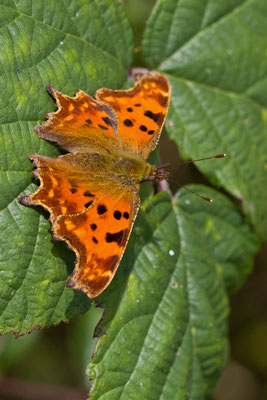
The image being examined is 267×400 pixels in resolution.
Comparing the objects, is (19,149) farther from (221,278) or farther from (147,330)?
(221,278)

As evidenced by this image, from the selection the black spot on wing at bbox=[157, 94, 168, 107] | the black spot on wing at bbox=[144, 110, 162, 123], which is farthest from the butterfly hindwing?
the black spot on wing at bbox=[157, 94, 168, 107]

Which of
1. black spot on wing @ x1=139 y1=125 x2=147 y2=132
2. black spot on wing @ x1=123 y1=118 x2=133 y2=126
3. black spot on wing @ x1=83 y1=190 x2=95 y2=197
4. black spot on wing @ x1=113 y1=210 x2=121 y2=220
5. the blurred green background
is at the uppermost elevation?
black spot on wing @ x1=123 y1=118 x2=133 y2=126

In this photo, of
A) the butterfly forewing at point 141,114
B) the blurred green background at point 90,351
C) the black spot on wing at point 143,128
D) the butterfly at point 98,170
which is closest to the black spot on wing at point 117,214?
the butterfly at point 98,170

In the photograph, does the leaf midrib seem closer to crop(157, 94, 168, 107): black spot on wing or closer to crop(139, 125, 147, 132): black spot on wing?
crop(157, 94, 168, 107): black spot on wing

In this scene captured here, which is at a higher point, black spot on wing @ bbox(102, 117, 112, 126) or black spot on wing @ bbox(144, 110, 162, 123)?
black spot on wing @ bbox(144, 110, 162, 123)

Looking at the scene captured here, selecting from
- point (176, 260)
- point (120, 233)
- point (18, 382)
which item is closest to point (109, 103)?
point (120, 233)

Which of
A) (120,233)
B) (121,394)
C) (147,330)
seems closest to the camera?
(120,233)
